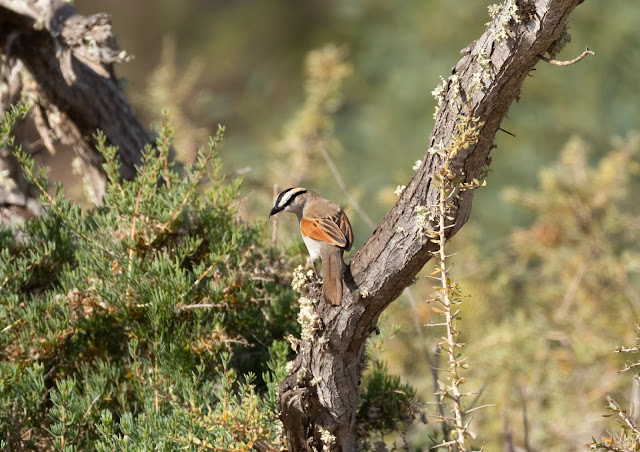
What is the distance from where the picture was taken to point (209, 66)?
41.0ft

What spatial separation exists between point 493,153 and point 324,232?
21.8ft

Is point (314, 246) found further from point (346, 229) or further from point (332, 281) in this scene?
point (332, 281)

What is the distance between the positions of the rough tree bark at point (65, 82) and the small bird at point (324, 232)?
1142 millimetres

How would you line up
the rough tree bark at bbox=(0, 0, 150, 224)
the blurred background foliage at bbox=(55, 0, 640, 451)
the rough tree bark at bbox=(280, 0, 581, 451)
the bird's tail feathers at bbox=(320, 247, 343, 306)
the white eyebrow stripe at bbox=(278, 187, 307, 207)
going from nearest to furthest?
the rough tree bark at bbox=(280, 0, 581, 451), the bird's tail feathers at bbox=(320, 247, 343, 306), the white eyebrow stripe at bbox=(278, 187, 307, 207), the rough tree bark at bbox=(0, 0, 150, 224), the blurred background foliage at bbox=(55, 0, 640, 451)

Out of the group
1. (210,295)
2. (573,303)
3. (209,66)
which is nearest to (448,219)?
(210,295)

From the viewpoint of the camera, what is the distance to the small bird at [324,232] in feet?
8.04

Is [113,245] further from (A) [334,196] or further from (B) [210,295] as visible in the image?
(A) [334,196]

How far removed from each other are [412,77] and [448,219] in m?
7.79

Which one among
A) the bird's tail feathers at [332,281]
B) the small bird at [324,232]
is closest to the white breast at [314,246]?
the small bird at [324,232]

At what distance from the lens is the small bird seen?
2.45 metres

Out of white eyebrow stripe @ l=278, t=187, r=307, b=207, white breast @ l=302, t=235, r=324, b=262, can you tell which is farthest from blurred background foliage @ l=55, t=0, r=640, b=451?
white breast @ l=302, t=235, r=324, b=262

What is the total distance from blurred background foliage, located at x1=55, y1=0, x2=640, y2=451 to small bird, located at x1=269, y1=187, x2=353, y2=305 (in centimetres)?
22

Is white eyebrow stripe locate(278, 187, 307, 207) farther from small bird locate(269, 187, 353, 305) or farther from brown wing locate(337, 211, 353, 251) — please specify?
brown wing locate(337, 211, 353, 251)

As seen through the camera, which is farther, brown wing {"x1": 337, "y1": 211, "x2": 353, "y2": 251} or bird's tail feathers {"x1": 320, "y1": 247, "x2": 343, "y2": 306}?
brown wing {"x1": 337, "y1": 211, "x2": 353, "y2": 251}
